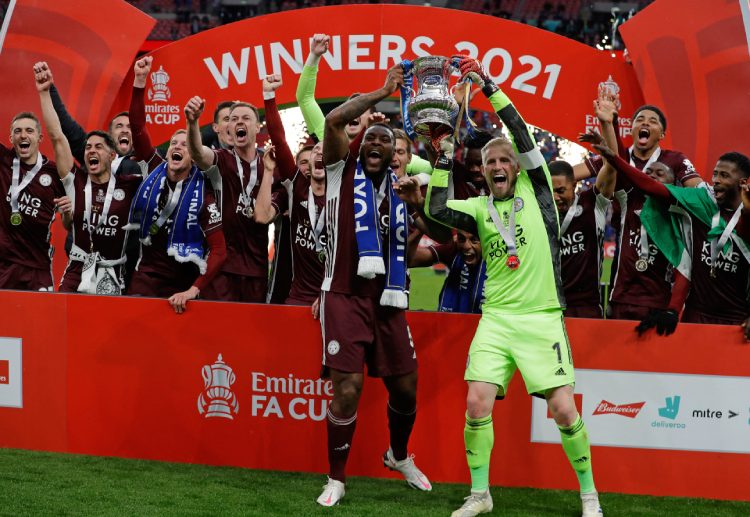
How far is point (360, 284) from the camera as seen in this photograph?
5410 millimetres

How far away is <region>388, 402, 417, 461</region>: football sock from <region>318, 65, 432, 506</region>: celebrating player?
0.37ft

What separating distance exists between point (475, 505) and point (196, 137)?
9.96 ft

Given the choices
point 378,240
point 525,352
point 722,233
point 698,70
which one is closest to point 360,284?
point 378,240

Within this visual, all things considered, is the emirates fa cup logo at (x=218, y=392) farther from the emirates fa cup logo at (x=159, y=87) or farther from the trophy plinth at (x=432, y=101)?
the emirates fa cup logo at (x=159, y=87)

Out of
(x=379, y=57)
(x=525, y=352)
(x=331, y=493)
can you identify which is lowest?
(x=331, y=493)

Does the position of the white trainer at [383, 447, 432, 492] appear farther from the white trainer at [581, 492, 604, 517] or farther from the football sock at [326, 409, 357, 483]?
the white trainer at [581, 492, 604, 517]

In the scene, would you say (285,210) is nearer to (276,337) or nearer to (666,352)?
(276,337)

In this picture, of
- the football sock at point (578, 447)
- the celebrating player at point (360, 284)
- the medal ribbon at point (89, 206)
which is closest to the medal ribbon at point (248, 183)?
the medal ribbon at point (89, 206)

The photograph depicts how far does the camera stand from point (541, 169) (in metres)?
5.23

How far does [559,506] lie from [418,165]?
7.99 ft

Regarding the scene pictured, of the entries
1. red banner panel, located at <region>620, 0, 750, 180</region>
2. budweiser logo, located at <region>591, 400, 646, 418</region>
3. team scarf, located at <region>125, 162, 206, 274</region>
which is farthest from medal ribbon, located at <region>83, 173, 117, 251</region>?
red banner panel, located at <region>620, 0, 750, 180</region>

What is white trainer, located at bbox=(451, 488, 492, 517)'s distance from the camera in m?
5.07

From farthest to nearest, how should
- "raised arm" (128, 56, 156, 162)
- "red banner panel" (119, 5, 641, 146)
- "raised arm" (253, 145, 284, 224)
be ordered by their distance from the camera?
"red banner panel" (119, 5, 641, 146), "raised arm" (128, 56, 156, 162), "raised arm" (253, 145, 284, 224)

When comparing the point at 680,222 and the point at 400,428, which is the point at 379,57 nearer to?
the point at 680,222
